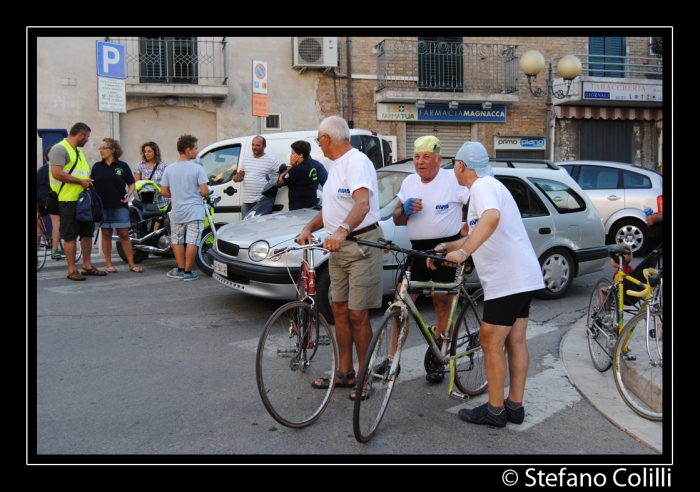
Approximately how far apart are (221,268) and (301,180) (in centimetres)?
208

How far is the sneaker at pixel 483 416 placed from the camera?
4.16m

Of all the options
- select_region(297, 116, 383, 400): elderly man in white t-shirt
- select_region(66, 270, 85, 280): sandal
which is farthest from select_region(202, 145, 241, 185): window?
select_region(297, 116, 383, 400): elderly man in white t-shirt

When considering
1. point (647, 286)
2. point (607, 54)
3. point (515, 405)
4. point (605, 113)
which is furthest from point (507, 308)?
point (607, 54)

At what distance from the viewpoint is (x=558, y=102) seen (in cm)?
1991

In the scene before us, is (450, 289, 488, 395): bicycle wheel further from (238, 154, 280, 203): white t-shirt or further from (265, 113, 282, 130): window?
(265, 113, 282, 130): window

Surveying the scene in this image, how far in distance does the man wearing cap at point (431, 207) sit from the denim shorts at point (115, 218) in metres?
5.30

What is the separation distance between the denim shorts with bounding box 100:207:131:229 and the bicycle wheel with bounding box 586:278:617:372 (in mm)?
6394

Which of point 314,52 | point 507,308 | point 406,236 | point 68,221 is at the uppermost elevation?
point 314,52

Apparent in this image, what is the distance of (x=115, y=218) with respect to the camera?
9305mm

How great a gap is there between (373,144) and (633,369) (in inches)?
314

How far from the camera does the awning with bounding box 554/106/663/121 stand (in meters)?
20.1

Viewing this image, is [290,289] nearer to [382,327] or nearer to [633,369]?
[382,327]

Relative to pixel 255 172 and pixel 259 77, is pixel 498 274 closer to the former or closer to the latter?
pixel 255 172
